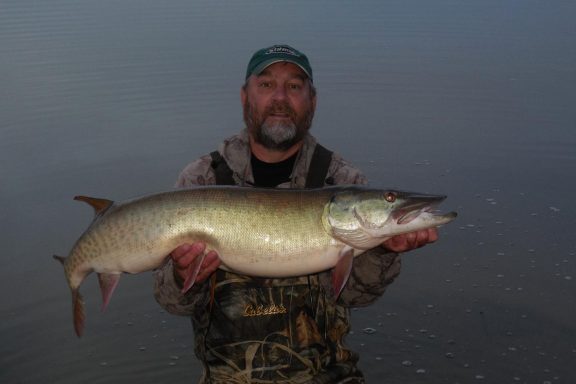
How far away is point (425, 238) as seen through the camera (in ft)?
10.5

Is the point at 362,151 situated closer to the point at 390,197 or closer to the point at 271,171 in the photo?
the point at 271,171

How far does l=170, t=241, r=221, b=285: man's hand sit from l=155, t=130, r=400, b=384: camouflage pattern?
0.52 feet

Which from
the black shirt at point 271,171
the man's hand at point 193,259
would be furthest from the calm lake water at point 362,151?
the man's hand at point 193,259

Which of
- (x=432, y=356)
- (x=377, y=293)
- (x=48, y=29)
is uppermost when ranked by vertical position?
(x=48, y=29)

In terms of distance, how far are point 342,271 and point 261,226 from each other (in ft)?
1.36

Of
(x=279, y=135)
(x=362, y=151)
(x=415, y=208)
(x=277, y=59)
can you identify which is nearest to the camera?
(x=415, y=208)

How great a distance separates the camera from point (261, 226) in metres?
3.21

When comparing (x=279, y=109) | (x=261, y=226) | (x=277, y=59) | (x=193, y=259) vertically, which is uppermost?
(x=277, y=59)

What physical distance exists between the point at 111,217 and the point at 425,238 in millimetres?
1423

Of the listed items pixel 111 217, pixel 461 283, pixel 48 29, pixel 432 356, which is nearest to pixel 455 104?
pixel 461 283

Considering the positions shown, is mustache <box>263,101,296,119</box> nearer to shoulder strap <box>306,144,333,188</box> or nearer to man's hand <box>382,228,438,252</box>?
shoulder strap <box>306,144,333,188</box>

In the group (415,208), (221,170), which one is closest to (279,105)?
(221,170)

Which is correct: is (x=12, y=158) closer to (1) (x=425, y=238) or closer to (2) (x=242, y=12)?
(1) (x=425, y=238)

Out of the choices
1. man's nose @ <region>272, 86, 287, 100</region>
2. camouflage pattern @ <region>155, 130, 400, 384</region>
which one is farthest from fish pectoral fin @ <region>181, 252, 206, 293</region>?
man's nose @ <region>272, 86, 287, 100</region>
